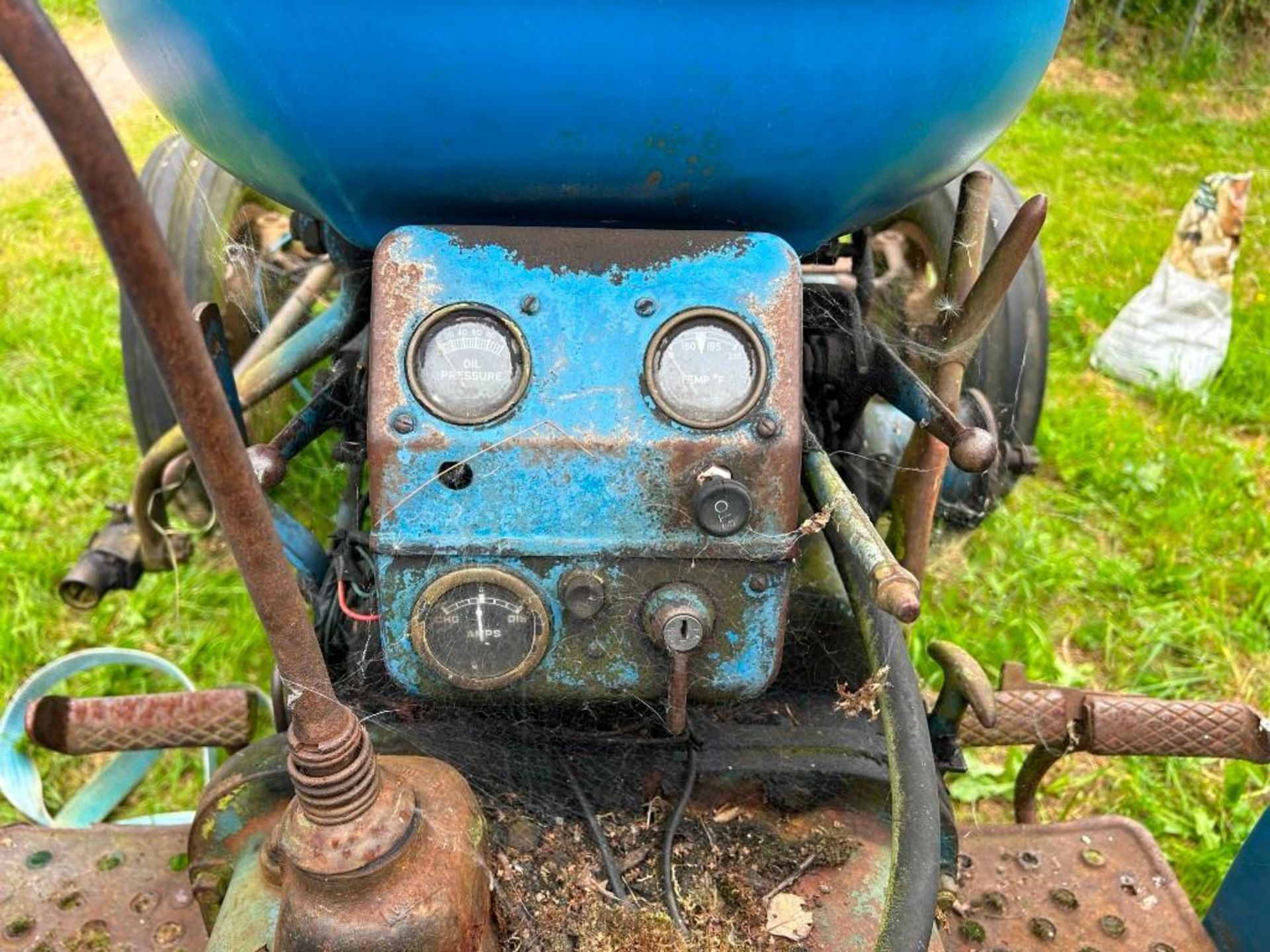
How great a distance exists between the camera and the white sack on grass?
2.74 metres

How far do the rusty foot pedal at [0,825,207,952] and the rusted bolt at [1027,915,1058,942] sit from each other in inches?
38.9

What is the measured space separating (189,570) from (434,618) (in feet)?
4.52

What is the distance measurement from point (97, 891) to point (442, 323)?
866 millimetres

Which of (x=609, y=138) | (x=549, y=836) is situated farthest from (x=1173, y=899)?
(x=609, y=138)

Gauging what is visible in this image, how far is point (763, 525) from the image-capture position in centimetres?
100

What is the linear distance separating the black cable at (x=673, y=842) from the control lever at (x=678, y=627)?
7 centimetres

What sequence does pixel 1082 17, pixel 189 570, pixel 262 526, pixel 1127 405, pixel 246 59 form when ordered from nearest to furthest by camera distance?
pixel 262 526 < pixel 246 59 < pixel 189 570 < pixel 1127 405 < pixel 1082 17

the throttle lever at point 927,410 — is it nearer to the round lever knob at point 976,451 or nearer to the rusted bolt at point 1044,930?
the round lever knob at point 976,451

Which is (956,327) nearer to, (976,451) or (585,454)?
(976,451)

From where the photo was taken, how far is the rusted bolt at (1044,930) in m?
1.24

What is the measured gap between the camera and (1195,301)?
→ 2.77 metres

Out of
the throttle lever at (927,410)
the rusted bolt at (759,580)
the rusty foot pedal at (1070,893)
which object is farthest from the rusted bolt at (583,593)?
the rusty foot pedal at (1070,893)

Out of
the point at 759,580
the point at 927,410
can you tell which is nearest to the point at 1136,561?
the point at 927,410

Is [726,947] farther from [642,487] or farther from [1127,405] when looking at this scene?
[1127,405]
